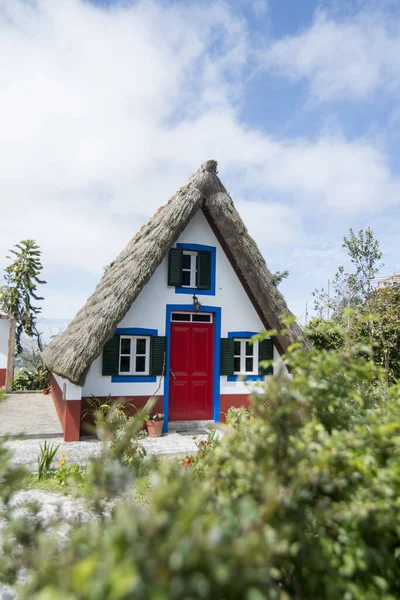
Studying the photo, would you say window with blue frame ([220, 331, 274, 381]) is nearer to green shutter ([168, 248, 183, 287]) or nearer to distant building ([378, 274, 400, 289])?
green shutter ([168, 248, 183, 287])

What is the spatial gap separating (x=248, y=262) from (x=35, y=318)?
985cm

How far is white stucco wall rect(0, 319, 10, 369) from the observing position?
12.9m

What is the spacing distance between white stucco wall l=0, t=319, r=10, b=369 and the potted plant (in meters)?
7.35

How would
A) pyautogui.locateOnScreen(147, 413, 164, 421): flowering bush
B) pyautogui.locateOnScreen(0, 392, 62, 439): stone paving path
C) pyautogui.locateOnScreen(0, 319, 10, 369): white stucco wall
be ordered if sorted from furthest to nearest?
pyautogui.locateOnScreen(0, 319, 10, 369): white stucco wall → pyautogui.locateOnScreen(147, 413, 164, 421): flowering bush → pyautogui.locateOnScreen(0, 392, 62, 439): stone paving path

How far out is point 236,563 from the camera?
1.19 metres

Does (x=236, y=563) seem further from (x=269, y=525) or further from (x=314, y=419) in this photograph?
(x=314, y=419)

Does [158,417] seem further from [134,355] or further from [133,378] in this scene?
[134,355]

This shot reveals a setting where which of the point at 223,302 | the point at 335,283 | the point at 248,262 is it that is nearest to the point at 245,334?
the point at 223,302

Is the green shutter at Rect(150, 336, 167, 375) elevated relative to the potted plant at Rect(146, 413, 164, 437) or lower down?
elevated

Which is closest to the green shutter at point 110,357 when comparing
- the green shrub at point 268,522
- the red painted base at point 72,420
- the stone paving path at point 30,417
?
the red painted base at point 72,420

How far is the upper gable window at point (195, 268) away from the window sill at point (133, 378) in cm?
186

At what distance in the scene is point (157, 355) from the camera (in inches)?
323

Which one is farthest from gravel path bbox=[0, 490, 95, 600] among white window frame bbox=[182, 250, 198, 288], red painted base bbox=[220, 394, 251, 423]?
white window frame bbox=[182, 250, 198, 288]

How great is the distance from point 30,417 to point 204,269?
5.38 metres
